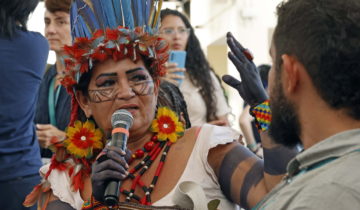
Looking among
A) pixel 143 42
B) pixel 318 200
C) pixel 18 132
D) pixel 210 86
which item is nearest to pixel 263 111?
pixel 143 42

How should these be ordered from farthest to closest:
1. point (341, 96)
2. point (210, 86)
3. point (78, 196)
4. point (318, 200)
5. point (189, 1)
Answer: point (189, 1), point (210, 86), point (78, 196), point (341, 96), point (318, 200)

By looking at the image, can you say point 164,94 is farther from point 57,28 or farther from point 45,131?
point 57,28

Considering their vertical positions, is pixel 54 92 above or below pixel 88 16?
below

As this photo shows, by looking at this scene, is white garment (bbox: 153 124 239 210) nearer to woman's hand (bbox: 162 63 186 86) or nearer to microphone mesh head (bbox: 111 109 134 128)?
microphone mesh head (bbox: 111 109 134 128)

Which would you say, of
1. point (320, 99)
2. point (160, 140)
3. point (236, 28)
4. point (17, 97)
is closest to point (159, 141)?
point (160, 140)

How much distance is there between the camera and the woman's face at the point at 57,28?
425cm

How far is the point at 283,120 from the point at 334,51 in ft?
0.86

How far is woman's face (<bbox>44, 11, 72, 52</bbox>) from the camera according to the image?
4.25 meters

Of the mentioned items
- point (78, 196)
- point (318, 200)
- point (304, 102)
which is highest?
point (304, 102)

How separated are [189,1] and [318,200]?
17386mm

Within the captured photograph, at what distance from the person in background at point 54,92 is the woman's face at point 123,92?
3.18 ft

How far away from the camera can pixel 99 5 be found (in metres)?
2.95

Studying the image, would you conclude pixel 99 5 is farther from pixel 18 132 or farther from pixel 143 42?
pixel 18 132

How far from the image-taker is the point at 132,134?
2898mm
